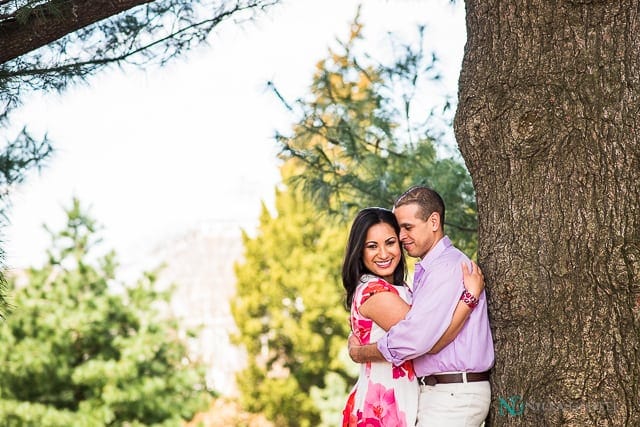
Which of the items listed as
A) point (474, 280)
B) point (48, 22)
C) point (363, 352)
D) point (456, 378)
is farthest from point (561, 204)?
point (48, 22)

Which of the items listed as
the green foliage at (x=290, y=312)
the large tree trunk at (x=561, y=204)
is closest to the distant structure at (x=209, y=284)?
the green foliage at (x=290, y=312)

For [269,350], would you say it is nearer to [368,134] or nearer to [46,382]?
[46,382]

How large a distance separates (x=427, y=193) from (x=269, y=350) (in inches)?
340

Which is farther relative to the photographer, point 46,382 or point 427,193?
point 46,382

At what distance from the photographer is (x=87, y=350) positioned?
28.4 ft

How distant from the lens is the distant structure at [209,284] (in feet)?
44.0

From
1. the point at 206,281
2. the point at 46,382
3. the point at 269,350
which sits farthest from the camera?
the point at 206,281

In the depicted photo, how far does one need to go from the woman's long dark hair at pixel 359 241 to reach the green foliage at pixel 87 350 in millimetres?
Result: 5379

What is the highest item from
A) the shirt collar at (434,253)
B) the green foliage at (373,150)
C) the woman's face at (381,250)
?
the green foliage at (373,150)

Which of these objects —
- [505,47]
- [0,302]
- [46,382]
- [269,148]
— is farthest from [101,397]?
[505,47]

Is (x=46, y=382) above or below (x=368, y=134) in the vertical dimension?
below

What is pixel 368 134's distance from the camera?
5301 mm

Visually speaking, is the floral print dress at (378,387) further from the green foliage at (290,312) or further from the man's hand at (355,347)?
the green foliage at (290,312)

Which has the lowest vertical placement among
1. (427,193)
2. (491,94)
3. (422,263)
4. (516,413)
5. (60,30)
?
(516,413)
